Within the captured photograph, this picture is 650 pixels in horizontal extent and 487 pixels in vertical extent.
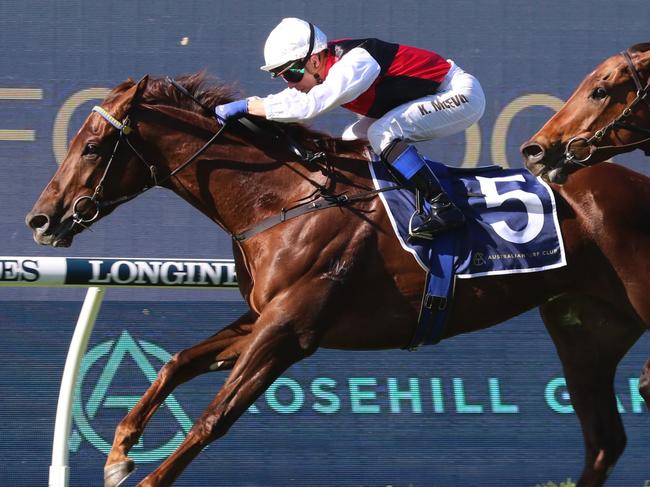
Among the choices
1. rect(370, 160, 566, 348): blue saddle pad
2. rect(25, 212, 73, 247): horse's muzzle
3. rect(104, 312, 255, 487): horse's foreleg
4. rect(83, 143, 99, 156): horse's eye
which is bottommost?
rect(104, 312, 255, 487): horse's foreleg

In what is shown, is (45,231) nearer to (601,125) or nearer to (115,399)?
(115,399)

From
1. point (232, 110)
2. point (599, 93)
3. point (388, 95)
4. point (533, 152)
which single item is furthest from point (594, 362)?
point (232, 110)

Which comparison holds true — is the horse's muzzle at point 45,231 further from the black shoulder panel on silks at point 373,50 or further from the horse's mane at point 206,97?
the black shoulder panel on silks at point 373,50

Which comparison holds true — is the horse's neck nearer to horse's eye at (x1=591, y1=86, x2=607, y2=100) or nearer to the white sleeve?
the white sleeve

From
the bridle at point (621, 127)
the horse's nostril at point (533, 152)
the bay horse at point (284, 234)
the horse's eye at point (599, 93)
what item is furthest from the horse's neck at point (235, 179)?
the horse's eye at point (599, 93)

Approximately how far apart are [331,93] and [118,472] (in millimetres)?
1565

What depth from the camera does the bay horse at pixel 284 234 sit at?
13.8 feet

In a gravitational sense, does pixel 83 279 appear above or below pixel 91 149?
below

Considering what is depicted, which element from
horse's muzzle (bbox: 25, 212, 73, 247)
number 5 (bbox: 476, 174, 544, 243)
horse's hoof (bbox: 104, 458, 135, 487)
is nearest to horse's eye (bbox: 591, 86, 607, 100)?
number 5 (bbox: 476, 174, 544, 243)

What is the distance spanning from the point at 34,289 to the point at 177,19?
152 cm

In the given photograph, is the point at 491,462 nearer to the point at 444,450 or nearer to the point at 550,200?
the point at 444,450

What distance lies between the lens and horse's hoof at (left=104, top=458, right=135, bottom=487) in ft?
14.0

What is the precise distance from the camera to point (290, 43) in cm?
426

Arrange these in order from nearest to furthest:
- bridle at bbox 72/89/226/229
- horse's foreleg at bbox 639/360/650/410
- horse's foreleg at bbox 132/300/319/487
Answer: horse's foreleg at bbox 132/300/319/487 → bridle at bbox 72/89/226/229 → horse's foreleg at bbox 639/360/650/410
